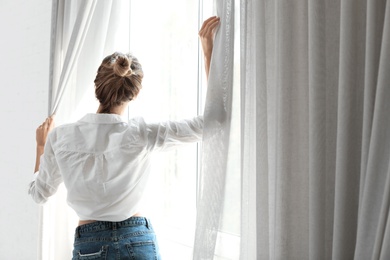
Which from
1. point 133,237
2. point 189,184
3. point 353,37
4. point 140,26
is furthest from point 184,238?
point 353,37

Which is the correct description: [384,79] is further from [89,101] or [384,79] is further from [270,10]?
[89,101]

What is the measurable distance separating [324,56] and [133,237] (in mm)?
959

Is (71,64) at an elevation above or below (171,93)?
above

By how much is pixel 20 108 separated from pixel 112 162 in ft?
5.85

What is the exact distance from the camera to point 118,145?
170cm

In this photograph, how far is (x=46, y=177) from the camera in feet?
6.36

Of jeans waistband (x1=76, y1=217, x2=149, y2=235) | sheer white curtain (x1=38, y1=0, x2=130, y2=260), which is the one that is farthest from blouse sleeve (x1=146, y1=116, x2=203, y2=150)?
sheer white curtain (x1=38, y1=0, x2=130, y2=260)

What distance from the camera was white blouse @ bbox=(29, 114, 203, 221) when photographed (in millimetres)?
1693

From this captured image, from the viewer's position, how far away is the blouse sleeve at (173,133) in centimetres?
166

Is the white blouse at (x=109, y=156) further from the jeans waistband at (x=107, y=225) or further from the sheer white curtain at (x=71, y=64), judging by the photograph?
the sheer white curtain at (x=71, y=64)

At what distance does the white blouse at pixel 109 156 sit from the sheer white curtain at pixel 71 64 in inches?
20.3

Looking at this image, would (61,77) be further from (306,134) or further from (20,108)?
(306,134)

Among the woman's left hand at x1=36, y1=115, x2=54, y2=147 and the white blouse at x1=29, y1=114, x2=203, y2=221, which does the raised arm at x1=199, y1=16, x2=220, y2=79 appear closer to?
the white blouse at x1=29, y1=114, x2=203, y2=221

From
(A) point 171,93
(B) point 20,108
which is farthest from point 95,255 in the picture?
(B) point 20,108
